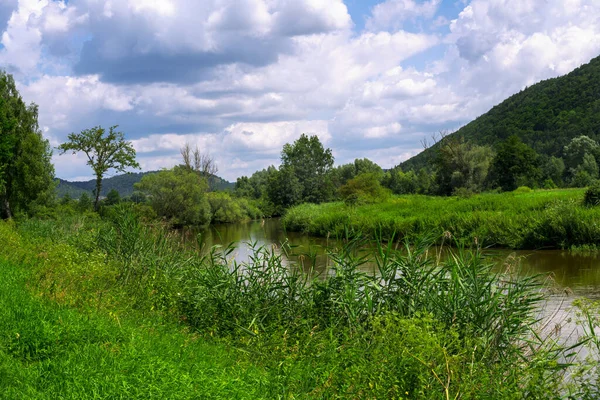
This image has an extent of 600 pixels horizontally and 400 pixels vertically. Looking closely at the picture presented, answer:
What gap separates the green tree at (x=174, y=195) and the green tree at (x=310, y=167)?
51.4 feet

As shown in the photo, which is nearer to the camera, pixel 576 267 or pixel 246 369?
pixel 246 369

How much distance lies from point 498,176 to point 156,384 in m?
51.6

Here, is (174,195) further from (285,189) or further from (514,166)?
(514,166)

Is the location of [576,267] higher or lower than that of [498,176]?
lower

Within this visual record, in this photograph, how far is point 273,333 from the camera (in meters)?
6.62

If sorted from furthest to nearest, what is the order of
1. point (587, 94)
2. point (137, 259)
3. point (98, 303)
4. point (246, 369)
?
point (587, 94) → point (137, 259) → point (98, 303) → point (246, 369)

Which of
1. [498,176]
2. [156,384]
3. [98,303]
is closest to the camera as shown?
[156,384]

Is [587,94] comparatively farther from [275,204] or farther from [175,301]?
[175,301]

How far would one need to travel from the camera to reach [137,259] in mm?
9578

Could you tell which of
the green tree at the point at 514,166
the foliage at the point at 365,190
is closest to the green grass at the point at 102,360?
the foliage at the point at 365,190

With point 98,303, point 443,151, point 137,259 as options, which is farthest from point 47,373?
point 443,151

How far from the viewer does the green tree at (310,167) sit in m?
57.7

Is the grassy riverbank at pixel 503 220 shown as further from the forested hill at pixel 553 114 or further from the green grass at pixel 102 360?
the forested hill at pixel 553 114

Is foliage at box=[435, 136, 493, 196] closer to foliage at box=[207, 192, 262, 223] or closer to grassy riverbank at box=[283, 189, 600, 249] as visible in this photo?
foliage at box=[207, 192, 262, 223]
